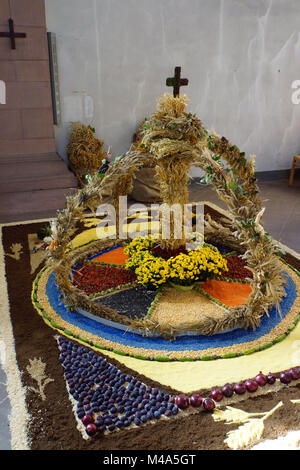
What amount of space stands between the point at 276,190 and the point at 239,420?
4.98 m

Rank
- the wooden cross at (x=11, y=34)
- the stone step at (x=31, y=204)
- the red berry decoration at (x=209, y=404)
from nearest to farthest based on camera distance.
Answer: the red berry decoration at (x=209, y=404), the wooden cross at (x=11, y=34), the stone step at (x=31, y=204)

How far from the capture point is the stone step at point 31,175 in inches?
218

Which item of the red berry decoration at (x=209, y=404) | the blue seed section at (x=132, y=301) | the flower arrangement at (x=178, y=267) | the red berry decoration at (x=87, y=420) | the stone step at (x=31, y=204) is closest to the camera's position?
the red berry decoration at (x=87, y=420)

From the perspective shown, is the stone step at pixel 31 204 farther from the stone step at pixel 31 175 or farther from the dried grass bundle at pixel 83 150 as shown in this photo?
the dried grass bundle at pixel 83 150

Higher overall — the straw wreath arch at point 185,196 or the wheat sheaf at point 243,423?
the straw wreath arch at point 185,196

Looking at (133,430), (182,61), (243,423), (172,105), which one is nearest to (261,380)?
(243,423)

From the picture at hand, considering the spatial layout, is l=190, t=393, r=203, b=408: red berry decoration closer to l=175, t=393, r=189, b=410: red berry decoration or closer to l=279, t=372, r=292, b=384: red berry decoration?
l=175, t=393, r=189, b=410: red berry decoration

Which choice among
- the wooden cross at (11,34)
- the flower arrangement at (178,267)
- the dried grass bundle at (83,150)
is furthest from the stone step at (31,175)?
the flower arrangement at (178,267)

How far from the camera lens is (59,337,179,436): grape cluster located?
2.28 metres

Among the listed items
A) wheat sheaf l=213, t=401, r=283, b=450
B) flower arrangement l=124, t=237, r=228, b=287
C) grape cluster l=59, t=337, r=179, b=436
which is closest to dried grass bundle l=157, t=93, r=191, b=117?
flower arrangement l=124, t=237, r=228, b=287

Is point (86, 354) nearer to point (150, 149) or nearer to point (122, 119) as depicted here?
point (150, 149)

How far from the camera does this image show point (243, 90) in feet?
22.7

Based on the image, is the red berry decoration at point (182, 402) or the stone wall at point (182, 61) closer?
the red berry decoration at point (182, 402)
